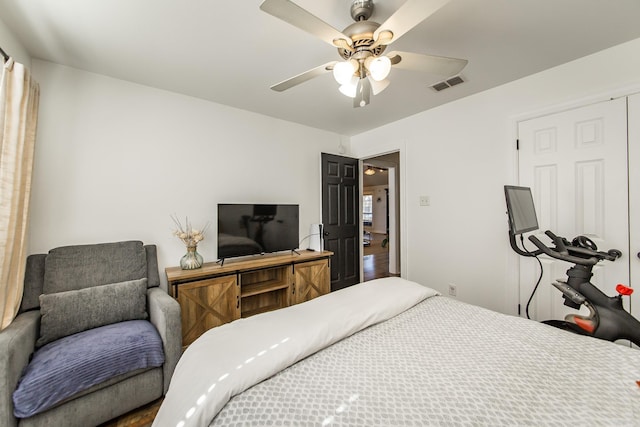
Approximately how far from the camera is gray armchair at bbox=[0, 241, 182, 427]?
1250mm

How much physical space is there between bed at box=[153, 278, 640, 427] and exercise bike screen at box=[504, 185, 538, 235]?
1.87 feet

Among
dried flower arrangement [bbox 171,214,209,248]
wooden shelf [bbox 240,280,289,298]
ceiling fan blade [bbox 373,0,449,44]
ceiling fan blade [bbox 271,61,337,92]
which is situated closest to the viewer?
ceiling fan blade [bbox 373,0,449,44]

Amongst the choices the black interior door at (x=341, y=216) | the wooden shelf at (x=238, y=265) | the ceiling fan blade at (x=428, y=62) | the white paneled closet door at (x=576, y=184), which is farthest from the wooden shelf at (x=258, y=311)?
the ceiling fan blade at (x=428, y=62)

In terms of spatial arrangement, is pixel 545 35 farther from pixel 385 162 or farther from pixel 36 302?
pixel 36 302

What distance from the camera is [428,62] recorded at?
4.54ft

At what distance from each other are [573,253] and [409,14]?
71.6 inches

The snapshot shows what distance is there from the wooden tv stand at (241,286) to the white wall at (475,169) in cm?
133

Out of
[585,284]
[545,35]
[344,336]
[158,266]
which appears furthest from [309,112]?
[585,284]

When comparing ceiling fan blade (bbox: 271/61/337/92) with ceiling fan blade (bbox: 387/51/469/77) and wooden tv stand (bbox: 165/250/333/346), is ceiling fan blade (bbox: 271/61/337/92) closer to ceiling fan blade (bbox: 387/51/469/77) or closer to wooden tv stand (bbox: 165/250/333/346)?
ceiling fan blade (bbox: 387/51/469/77)

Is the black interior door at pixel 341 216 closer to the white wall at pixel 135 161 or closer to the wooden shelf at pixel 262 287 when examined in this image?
the white wall at pixel 135 161

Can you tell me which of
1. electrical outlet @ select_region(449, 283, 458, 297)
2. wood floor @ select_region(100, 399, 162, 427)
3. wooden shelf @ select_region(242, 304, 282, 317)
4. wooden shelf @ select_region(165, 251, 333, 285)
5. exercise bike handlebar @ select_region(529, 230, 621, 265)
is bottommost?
wood floor @ select_region(100, 399, 162, 427)

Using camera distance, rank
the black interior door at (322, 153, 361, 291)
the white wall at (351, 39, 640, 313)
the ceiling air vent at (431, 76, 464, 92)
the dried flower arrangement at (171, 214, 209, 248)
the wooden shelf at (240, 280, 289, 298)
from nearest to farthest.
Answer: the white wall at (351, 39, 640, 313) < the ceiling air vent at (431, 76, 464, 92) < the dried flower arrangement at (171, 214, 209, 248) < the wooden shelf at (240, 280, 289, 298) < the black interior door at (322, 153, 361, 291)

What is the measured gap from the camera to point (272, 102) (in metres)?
2.76

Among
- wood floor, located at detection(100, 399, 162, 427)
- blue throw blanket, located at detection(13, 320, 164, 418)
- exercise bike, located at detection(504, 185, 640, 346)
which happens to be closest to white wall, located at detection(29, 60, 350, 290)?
blue throw blanket, located at detection(13, 320, 164, 418)
